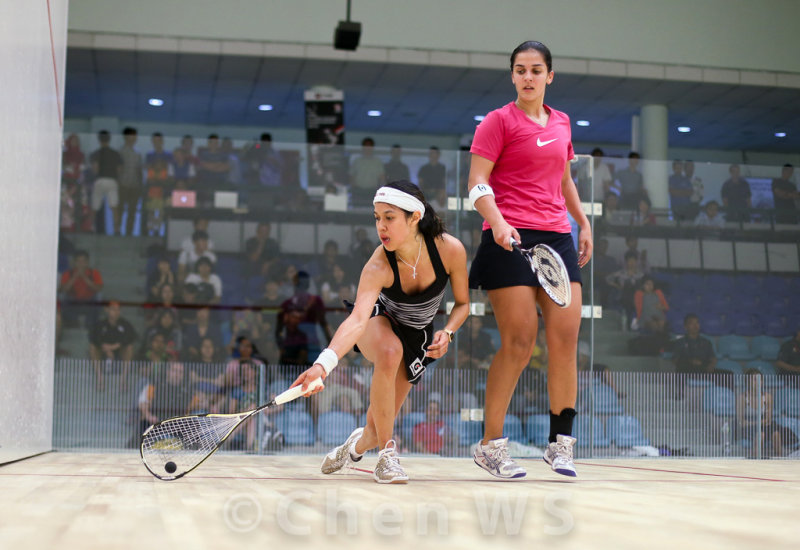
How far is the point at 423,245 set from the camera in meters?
2.26

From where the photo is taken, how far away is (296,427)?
4.19 metres

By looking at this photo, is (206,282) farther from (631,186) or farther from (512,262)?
(512,262)

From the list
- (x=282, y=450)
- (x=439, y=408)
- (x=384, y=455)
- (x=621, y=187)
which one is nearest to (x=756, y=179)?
(x=621, y=187)

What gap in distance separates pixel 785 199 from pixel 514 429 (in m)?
1.81

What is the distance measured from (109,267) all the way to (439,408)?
5.24 ft

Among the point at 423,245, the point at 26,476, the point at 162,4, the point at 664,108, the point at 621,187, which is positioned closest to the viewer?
the point at 26,476

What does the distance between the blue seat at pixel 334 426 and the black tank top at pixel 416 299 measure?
1.92 m

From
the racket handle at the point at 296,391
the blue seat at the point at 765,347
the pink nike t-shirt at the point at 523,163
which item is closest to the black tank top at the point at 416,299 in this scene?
the pink nike t-shirt at the point at 523,163

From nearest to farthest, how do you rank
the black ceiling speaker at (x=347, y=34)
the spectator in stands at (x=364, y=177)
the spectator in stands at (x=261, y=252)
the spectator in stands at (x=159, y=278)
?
1. the spectator in stands at (x=159, y=278)
2. the spectator in stands at (x=261, y=252)
3. the spectator in stands at (x=364, y=177)
4. the black ceiling speaker at (x=347, y=34)

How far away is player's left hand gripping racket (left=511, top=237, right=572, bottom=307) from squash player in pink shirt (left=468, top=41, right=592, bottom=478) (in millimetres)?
104

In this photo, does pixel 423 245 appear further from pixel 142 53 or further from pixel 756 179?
pixel 142 53

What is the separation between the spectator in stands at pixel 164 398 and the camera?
4.15 meters

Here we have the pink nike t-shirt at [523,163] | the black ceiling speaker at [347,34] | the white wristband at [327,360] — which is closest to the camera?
the white wristband at [327,360]

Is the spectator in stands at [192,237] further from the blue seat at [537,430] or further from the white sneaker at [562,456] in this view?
the white sneaker at [562,456]
